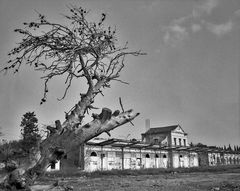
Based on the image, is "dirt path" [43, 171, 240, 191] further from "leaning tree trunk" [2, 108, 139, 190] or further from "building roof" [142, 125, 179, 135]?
"building roof" [142, 125, 179, 135]

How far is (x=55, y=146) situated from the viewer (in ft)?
11.2

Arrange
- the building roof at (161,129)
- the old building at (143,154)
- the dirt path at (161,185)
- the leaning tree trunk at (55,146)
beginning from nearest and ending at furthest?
the leaning tree trunk at (55,146) → the dirt path at (161,185) → the old building at (143,154) → the building roof at (161,129)

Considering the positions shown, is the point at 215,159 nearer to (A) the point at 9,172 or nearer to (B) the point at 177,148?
(B) the point at 177,148

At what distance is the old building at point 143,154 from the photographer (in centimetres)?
3894

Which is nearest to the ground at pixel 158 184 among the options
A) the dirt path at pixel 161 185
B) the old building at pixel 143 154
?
the dirt path at pixel 161 185

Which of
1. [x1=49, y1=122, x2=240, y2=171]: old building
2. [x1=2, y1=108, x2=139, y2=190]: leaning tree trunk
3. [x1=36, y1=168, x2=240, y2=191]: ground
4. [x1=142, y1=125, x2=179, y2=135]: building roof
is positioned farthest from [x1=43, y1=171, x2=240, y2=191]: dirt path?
[x1=142, y1=125, x2=179, y2=135]: building roof

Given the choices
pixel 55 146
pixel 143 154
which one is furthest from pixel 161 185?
pixel 143 154

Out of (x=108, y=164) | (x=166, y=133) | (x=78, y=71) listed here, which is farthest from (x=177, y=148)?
(x=78, y=71)

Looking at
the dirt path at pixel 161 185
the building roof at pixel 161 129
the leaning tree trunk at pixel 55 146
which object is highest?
the building roof at pixel 161 129

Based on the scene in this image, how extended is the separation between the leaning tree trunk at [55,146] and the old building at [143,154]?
2271 centimetres

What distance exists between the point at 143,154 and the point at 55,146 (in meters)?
45.6

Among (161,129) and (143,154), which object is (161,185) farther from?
(161,129)

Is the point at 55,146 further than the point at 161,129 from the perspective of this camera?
No

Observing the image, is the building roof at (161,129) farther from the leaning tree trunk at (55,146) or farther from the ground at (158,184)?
the leaning tree trunk at (55,146)
